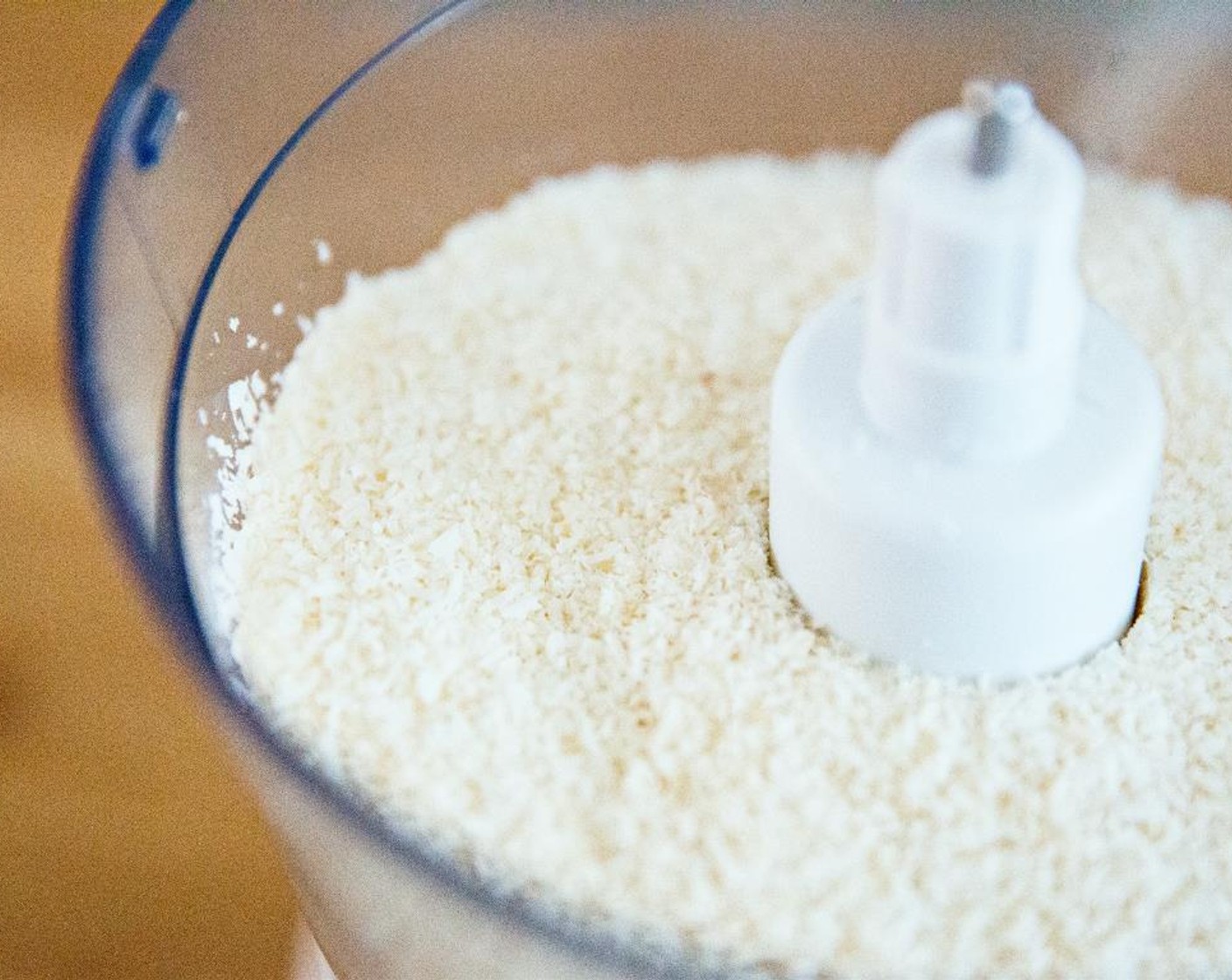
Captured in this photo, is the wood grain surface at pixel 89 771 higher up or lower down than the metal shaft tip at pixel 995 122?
lower down

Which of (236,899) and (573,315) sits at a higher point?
(573,315)

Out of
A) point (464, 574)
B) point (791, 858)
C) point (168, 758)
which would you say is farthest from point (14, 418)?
point (791, 858)

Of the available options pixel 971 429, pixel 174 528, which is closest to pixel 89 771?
pixel 174 528

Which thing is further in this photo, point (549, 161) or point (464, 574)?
point (549, 161)

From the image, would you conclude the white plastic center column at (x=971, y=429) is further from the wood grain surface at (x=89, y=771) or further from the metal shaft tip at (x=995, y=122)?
the wood grain surface at (x=89, y=771)

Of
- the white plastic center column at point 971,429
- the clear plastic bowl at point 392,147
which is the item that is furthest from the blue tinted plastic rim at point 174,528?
the white plastic center column at point 971,429

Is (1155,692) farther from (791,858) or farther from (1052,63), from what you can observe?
(1052,63)
